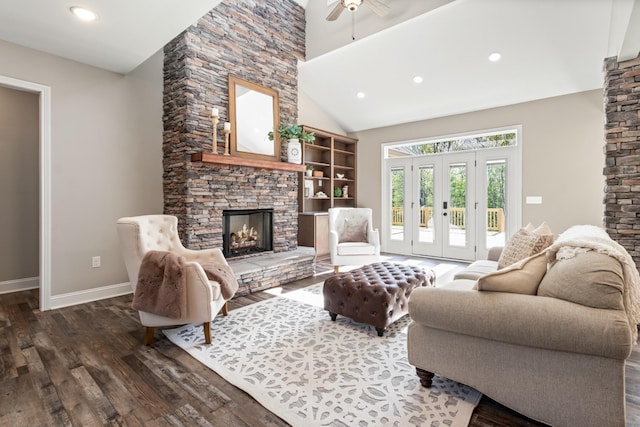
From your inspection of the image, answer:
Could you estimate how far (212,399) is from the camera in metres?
1.81

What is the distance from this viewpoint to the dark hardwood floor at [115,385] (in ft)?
5.41

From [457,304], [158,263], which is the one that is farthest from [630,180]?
[158,263]

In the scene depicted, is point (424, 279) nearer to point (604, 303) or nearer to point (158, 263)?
point (604, 303)

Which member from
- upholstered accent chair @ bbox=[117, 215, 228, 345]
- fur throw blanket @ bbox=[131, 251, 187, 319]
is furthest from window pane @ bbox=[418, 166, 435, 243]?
fur throw blanket @ bbox=[131, 251, 187, 319]

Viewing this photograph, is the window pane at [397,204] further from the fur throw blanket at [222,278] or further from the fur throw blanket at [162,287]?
the fur throw blanket at [162,287]

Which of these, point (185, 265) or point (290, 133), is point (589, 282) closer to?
point (185, 265)

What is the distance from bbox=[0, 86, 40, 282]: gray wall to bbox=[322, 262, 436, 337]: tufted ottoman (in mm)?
4037

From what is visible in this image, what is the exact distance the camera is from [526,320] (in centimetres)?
149

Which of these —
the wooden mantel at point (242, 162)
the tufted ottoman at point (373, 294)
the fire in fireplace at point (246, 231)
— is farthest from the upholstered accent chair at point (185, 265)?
the fire in fireplace at point (246, 231)

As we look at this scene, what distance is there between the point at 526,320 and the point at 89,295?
4.17 metres

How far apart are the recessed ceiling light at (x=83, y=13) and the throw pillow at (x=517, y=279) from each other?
347cm

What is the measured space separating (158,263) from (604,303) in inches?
107

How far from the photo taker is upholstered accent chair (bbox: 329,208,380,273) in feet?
15.0

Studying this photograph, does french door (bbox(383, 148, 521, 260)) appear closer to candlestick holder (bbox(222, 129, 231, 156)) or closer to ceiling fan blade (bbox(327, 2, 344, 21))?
ceiling fan blade (bbox(327, 2, 344, 21))
